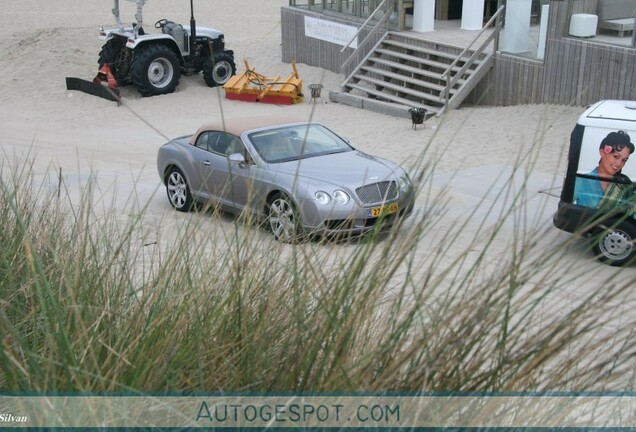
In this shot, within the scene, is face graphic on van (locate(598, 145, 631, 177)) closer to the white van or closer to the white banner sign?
the white van

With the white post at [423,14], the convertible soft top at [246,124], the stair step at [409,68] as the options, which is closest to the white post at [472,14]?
the white post at [423,14]

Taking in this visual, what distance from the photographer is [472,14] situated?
66.2 ft

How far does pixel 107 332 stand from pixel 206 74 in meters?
17.7

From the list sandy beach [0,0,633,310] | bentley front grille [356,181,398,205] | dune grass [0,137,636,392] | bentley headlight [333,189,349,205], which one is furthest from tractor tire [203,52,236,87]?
dune grass [0,137,636,392]

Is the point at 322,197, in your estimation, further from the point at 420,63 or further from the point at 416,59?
the point at 420,63

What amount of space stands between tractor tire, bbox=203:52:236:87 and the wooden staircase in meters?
2.89

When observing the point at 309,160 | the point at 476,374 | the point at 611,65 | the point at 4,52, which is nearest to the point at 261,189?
the point at 309,160

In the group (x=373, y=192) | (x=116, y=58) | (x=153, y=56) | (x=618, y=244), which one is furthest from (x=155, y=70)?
(x=618, y=244)

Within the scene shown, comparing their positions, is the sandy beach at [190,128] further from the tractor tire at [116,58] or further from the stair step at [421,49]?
the stair step at [421,49]

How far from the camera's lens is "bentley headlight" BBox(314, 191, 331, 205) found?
9.17m

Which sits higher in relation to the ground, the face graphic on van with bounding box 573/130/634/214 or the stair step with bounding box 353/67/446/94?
the face graphic on van with bounding box 573/130/634/214

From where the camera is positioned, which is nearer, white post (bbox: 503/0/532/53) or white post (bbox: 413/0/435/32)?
white post (bbox: 503/0/532/53)

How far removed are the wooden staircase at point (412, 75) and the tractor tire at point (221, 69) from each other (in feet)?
9.48

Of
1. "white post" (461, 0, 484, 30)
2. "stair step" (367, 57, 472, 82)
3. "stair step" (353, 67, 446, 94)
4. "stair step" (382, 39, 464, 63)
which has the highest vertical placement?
"white post" (461, 0, 484, 30)
